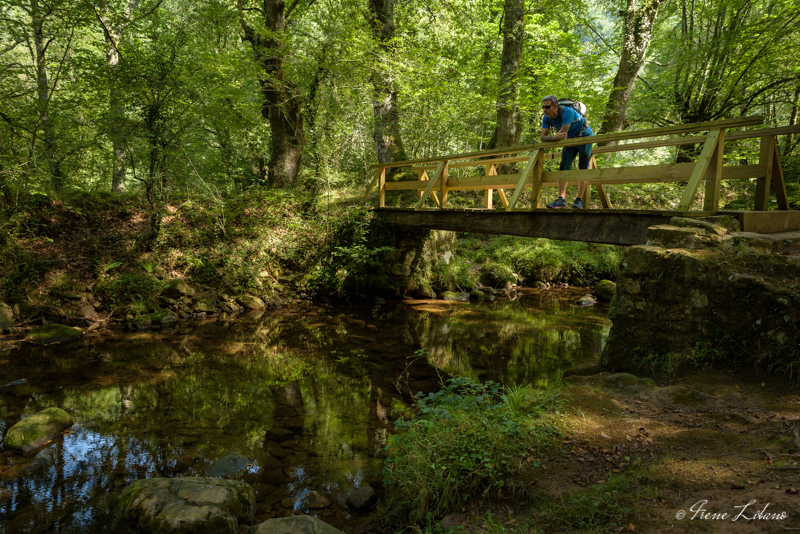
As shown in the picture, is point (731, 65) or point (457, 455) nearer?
point (457, 455)

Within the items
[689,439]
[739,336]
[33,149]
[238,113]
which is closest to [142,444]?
[689,439]

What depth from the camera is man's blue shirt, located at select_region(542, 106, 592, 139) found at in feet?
22.6

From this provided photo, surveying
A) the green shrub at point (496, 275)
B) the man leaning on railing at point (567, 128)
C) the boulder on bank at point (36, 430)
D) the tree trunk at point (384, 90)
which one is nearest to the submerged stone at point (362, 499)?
the boulder on bank at point (36, 430)

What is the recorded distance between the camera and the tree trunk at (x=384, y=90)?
11.5 m

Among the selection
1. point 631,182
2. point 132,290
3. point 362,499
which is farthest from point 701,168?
point 132,290

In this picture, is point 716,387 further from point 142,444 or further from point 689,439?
point 142,444

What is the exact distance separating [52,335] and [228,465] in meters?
5.87

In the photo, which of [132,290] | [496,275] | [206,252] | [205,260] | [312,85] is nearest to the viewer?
[132,290]

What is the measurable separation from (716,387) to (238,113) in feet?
37.9

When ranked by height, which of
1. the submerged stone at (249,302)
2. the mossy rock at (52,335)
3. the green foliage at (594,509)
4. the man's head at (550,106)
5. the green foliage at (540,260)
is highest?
the man's head at (550,106)

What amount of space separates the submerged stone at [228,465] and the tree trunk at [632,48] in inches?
547

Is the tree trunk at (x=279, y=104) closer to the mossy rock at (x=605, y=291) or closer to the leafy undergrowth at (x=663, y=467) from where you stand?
the mossy rock at (x=605, y=291)

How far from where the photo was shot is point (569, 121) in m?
6.85

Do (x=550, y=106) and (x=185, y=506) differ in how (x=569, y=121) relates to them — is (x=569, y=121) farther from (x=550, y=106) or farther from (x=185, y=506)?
(x=185, y=506)
